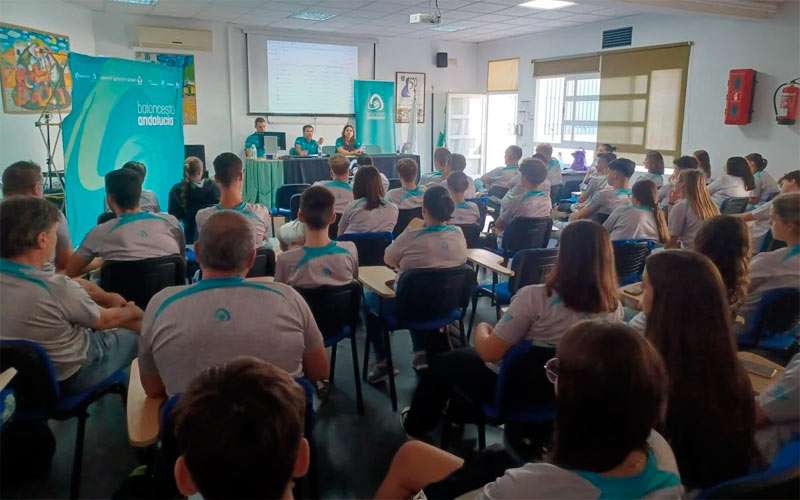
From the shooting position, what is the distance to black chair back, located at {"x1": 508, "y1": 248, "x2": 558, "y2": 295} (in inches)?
135

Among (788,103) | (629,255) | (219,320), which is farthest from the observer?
(788,103)

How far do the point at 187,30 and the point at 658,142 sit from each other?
7787 mm

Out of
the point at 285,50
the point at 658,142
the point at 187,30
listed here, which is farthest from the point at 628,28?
the point at 187,30

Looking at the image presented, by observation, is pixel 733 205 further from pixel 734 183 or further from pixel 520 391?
pixel 520 391

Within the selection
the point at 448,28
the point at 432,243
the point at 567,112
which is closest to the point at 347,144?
the point at 448,28

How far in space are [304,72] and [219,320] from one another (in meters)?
9.54

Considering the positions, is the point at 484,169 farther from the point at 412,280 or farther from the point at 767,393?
the point at 767,393

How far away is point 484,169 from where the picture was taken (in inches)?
500

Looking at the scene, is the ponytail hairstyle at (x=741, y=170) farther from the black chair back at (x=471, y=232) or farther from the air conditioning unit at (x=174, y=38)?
the air conditioning unit at (x=174, y=38)

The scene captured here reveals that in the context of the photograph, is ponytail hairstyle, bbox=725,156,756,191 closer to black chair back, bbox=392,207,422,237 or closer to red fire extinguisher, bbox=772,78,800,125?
red fire extinguisher, bbox=772,78,800,125

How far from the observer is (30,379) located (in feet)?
6.49

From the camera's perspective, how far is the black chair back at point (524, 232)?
14.8 feet

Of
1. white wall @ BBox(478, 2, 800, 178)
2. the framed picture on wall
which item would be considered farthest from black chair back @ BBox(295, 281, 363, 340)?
the framed picture on wall

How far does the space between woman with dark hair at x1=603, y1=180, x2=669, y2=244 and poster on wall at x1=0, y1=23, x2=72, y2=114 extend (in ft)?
18.0
